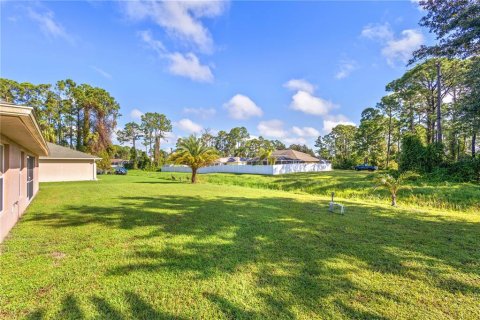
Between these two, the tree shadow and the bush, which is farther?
the bush

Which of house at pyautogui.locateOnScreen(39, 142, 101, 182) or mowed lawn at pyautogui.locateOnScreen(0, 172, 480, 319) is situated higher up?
house at pyautogui.locateOnScreen(39, 142, 101, 182)

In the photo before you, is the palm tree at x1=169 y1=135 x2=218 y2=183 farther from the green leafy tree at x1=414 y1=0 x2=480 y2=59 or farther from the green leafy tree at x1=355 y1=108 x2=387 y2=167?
the green leafy tree at x1=355 y1=108 x2=387 y2=167

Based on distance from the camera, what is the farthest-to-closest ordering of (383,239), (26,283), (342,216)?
(342,216)
(383,239)
(26,283)

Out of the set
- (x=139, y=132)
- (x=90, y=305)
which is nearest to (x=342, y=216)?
(x=90, y=305)

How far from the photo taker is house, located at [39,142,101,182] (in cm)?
1952

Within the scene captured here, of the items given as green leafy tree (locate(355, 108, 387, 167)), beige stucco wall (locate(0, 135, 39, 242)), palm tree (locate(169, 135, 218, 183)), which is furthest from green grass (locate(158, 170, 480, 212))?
green leafy tree (locate(355, 108, 387, 167))

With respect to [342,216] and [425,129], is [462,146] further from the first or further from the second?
[342,216]

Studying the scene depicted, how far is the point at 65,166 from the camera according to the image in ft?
67.4

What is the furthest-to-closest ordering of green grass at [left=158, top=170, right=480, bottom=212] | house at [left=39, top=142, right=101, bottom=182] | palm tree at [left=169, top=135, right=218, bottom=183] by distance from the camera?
1. house at [left=39, top=142, right=101, bottom=182]
2. palm tree at [left=169, top=135, right=218, bottom=183]
3. green grass at [left=158, top=170, right=480, bottom=212]

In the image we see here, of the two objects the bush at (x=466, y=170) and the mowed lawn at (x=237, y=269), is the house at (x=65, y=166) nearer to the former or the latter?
the mowed lawn at (x=237, y=269)

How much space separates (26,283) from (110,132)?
38.1m

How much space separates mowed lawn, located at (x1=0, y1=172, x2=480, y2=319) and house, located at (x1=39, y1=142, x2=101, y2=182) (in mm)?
16984

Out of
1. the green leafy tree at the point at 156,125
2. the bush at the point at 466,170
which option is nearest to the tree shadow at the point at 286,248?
the bush at the point at 466,170

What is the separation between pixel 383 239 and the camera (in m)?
5.09
